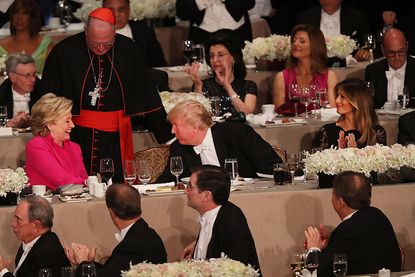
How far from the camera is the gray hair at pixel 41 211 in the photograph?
8.30 meters

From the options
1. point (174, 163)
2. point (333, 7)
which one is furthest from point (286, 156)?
point (333, 7)

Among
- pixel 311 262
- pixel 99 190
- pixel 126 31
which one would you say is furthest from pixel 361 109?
pixel 126 31

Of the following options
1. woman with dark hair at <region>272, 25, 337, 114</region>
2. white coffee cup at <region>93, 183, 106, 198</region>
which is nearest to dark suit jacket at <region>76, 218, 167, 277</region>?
white coffee cup at <region>93, 183, 106, 198</region>

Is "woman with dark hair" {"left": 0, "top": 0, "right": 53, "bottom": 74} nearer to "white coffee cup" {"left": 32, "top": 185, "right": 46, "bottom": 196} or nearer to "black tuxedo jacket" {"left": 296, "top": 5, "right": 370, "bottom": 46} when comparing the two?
"black tuxedo jacket" {"left": 296, "top": 5, "right": 370, "bottom": 46}

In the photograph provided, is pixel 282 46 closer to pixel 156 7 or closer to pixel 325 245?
pixel 156 7

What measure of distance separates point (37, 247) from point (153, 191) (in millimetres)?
1191

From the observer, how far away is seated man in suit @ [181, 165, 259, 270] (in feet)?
26.7

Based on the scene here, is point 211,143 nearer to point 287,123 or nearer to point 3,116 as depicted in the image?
point 287,123

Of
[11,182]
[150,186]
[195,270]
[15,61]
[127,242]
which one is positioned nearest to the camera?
[195,270]

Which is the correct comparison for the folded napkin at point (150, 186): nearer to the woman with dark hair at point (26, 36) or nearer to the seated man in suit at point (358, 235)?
the seated man in suit at point (358, 235)

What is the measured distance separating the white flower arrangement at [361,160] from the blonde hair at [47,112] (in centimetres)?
166

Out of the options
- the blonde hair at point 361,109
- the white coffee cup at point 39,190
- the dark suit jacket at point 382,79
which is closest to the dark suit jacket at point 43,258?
the white coffee cup at point 39,190

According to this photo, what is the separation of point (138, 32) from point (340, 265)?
590 cm

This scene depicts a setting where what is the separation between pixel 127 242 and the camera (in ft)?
26.3
